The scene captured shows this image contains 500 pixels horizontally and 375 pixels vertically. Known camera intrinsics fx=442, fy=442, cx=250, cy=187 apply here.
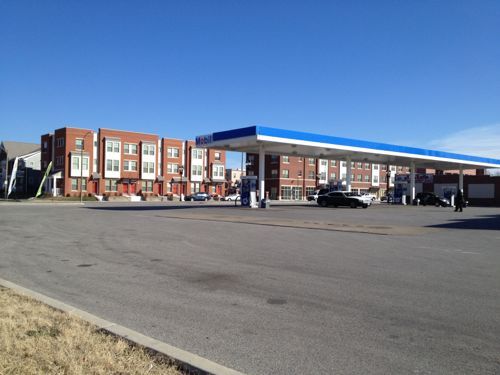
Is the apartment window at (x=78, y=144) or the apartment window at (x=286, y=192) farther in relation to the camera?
the apartment window at (x=286, y=192)

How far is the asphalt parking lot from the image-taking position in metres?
4.72

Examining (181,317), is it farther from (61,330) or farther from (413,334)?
(413,334)

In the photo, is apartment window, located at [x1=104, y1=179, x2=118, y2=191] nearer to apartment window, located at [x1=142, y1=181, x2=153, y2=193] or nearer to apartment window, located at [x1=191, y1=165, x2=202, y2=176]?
apartment window, located at [x1=142, y1=181, x2=153, y2=193]

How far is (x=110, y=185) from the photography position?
72312 millimetres

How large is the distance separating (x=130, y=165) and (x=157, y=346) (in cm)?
7292

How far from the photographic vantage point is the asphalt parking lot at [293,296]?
4.72 metres

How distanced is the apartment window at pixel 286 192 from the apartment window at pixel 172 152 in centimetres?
2236

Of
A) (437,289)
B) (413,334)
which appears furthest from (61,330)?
(437,289)

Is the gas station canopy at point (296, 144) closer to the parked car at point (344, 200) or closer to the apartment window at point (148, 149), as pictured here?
the parked car at point (344, 200)

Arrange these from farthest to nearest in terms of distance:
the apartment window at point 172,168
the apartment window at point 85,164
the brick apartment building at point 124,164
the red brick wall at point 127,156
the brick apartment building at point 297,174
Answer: the brick apartment building at point 297,174 → the apartment window at point 172,168 → the red brick wall at point 127,156 → the apartment window at point 85,164 → the brick apartment building at point 124,164

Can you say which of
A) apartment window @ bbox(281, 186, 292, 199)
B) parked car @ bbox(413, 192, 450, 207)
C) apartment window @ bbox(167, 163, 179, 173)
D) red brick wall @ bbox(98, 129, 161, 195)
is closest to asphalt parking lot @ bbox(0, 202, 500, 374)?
parked car @ bbox(413, 192, 450, 207)

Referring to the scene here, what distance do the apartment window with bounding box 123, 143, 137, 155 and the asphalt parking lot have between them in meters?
61.6

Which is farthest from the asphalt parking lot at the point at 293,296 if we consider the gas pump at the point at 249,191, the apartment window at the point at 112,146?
the apartment window at the point at 112,146

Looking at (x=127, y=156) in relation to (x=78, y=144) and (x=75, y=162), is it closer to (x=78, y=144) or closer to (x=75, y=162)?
(x=78, y=144)
